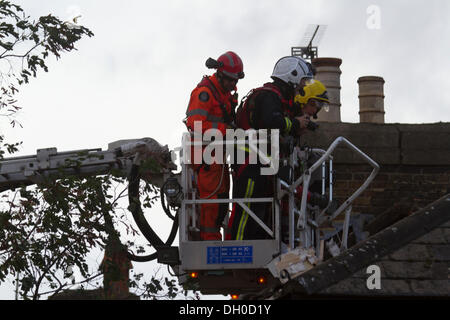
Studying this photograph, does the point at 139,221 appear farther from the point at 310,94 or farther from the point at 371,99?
the point at 371,99

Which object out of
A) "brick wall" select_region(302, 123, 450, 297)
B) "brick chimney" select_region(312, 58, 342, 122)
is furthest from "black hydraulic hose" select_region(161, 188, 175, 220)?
"brick chimney" select_region(312, 58, 342, 122)

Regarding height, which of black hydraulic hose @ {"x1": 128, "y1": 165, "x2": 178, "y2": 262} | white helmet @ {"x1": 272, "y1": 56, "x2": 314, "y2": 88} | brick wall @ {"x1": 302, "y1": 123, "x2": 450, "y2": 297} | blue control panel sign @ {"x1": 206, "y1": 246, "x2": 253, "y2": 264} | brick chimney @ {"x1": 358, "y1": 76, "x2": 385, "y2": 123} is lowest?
blue control panel sign @ {"x1": 206, "y1": 246, "x2": 253, "y2": 264}

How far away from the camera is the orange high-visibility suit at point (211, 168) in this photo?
1239cm

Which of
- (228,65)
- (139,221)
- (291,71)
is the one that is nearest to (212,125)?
(228,65)

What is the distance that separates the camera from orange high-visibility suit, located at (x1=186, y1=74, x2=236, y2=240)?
12.4 m

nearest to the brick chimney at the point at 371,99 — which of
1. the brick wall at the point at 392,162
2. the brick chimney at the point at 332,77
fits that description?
the brick chimney at the point at 332,77

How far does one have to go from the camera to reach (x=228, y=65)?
12695 millimetres

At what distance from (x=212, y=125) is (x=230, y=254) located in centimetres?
131

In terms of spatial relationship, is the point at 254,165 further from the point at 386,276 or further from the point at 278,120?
the point at 386,276

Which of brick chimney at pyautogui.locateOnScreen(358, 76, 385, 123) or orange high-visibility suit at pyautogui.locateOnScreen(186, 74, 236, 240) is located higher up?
brick chimney at pyautogui.locateOnScreen(358, 76, 385, 123)

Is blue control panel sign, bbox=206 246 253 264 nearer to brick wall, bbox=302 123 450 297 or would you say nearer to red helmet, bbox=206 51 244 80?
red helmet, bbox=206 51 244 80

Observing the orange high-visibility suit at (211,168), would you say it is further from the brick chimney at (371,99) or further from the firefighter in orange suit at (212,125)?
the brick chimney at (371,99)

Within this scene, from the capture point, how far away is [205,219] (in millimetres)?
12539

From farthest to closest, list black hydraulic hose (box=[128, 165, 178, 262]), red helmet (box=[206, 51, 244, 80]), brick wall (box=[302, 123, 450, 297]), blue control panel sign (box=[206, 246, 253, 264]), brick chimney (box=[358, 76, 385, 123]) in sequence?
brick chimney (box=[358, 76, 385, 123]), brick wall (box=[302, 123, 450, 297]), red helmet (box=[206, 51, 244, 80]), black hydraulic hose (box=[128, 165, 178, 262]), blue control panel sign (box=[206, 246, 253, 264])
